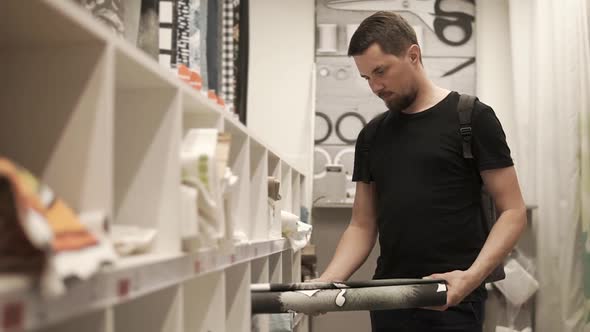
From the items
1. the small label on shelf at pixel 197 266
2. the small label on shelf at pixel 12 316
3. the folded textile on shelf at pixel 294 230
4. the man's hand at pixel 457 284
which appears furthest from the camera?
the folded textile on shelf at pixel 294 230

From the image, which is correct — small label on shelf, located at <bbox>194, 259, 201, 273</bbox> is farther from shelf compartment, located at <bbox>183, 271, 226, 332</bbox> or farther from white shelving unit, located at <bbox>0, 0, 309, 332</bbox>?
shelf compartment, located at <bbox>183, 271, 226, 332</bbox>

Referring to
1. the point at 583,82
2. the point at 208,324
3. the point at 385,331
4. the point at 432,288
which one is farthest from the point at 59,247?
the point at 583,82

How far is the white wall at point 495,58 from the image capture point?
459 centimetres

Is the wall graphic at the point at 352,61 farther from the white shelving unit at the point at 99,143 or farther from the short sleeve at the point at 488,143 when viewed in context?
the white shelving unit at the point at 99,143

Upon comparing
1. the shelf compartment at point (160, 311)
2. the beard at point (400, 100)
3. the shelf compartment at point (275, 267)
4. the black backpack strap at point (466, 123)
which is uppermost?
the beard at point (400, 100)

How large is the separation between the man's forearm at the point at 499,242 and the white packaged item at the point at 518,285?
2232 mm

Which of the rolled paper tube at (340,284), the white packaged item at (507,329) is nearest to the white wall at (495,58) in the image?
the white packaged item at (507,329)

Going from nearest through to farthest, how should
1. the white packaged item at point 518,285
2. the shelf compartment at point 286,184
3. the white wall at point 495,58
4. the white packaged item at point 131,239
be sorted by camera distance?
the white packaged item at point 131,239
the shelf compartment at point 286,184
the white packaged item at point 518,285
the white wall at point 495,58

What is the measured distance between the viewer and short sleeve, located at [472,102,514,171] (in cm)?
195

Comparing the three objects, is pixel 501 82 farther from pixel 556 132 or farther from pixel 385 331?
pixel 385 331

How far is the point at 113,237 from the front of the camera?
3.51ft

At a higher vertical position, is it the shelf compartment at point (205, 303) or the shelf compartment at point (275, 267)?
the shelf compartment at point (205, 303)

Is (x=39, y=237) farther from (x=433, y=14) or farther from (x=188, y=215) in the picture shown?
(x=433, y=14)

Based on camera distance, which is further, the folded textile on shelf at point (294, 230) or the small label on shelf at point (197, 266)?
the folded textile on shelf at point (294, 230)
